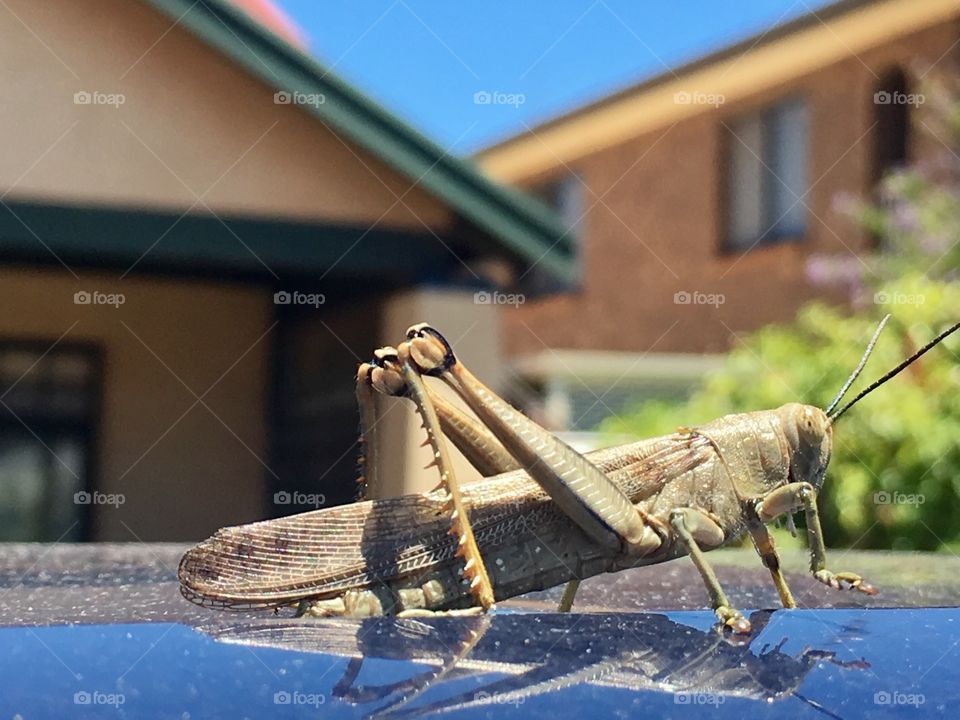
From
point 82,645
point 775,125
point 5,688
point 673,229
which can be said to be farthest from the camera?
point 673,229

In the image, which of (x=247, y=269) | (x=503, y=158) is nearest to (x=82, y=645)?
(x=247, y=269)

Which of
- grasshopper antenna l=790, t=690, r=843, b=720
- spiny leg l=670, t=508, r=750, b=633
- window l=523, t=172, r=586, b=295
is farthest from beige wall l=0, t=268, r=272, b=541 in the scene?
window l=523, t=172, r=586, b=295

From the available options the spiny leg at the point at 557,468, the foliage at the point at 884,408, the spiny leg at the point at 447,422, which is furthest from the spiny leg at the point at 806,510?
the foliage at the point at 884,408

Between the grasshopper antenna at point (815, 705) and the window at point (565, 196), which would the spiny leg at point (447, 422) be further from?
the window at point (565, 196)

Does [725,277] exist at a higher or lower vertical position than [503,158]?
lower

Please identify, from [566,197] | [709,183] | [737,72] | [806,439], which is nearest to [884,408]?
[806,439]

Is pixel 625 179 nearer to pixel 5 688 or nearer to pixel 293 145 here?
pixel 293 145
